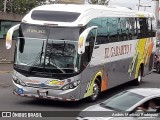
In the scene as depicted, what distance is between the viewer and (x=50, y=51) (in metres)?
14.4

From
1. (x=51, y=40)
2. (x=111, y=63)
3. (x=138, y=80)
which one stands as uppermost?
(x=51, y=40)

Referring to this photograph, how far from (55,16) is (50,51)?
4.22ft

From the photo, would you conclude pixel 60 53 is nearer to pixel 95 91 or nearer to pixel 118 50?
pixel 95 91

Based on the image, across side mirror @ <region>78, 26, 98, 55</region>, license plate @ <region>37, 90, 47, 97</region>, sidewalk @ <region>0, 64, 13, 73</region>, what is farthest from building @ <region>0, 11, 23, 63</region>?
side mirror @ <region>78, 26, 98, 55</region>

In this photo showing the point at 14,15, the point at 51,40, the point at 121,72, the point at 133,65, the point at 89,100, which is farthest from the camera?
the point at 14,15

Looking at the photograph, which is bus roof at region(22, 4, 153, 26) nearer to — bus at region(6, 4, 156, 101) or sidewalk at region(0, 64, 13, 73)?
bus at region(6, 4, 156, 101)

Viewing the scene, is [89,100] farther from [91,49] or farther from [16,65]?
[16,65]

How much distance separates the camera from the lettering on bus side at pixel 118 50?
17.3m

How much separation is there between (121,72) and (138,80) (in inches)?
127

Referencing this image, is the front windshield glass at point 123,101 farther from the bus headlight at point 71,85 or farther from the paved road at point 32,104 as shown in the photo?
the bus headlight at point 71,85

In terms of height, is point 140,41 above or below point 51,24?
below

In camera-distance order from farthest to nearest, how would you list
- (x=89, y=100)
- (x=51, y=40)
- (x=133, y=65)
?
1. (x=133, y=65)
2. (x=89, y=100)
3. (x=51, y=40)

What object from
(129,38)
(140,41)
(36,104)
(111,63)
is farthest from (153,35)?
(36,104)

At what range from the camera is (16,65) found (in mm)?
14812
